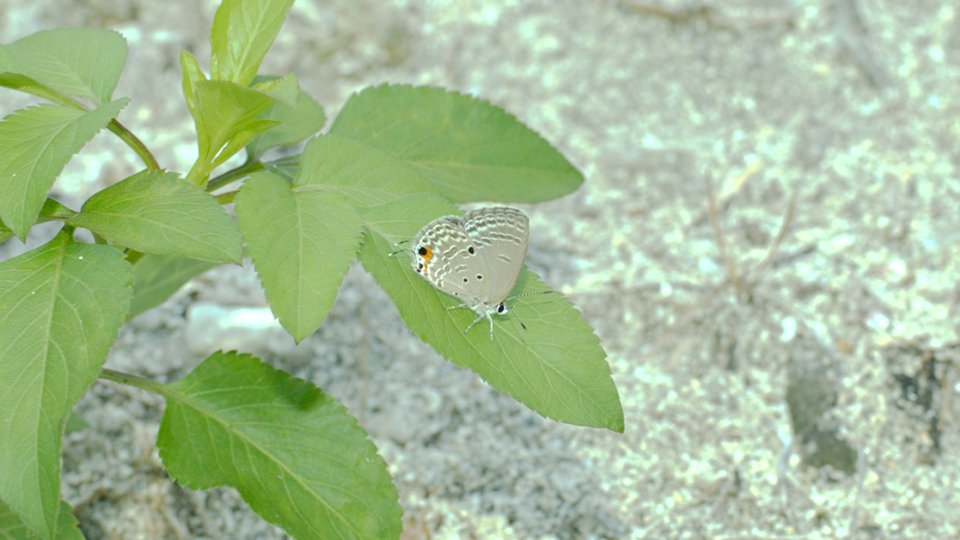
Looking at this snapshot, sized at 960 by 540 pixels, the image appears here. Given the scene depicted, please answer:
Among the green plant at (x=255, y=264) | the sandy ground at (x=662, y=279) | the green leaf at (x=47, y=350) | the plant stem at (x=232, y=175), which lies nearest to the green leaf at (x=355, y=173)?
the green plant at (x=255, y=264)

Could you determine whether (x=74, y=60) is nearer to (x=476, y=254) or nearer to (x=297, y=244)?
(x=297, y=244)

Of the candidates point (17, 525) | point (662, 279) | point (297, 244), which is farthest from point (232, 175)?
point (662, 279)

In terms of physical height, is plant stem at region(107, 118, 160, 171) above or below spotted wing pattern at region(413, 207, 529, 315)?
above

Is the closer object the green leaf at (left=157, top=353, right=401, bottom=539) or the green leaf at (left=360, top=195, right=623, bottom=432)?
the green leaf at (left=360, top=195, right=623, bottom=432)

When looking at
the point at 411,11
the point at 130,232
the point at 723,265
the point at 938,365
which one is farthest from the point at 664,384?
the point at 411,11

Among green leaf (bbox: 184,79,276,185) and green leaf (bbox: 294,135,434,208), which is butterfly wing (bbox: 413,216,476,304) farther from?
green leaf (bbox: 184,79,276,185)

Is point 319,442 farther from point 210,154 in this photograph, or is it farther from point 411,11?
point 411,11

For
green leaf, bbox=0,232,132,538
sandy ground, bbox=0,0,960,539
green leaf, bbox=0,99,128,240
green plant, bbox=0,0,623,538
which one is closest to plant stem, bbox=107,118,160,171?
green plant, bbox=0,0,623,538

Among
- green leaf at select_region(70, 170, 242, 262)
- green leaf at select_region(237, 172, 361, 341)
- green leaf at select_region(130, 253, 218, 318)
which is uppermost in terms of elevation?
green leaf at select_region(70, 170, 242, 262)
